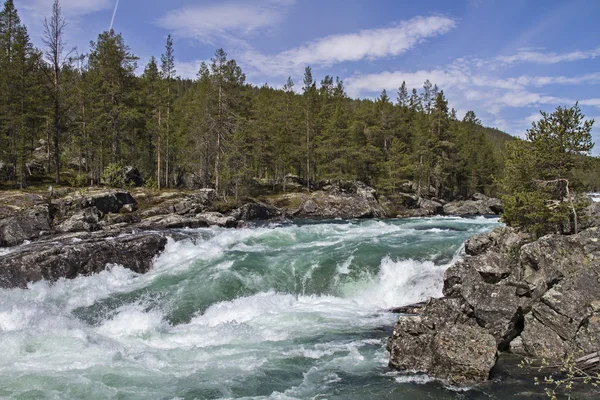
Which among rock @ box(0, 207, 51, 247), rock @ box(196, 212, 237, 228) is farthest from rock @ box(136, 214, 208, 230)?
rock @ box(0, 207, 51, 247)

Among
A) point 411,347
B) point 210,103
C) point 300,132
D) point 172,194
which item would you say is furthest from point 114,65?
point 411,347

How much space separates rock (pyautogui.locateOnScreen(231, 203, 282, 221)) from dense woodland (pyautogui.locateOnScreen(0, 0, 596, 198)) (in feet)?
18.3

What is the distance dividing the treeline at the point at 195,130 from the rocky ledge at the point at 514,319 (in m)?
33.5

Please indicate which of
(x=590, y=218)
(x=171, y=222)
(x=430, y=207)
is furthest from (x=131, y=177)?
(x=590, y=218)

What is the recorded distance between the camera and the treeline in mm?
42625

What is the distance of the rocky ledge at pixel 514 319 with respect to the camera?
10.7 meters

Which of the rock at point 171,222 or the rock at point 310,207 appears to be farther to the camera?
the rock at point 310,207

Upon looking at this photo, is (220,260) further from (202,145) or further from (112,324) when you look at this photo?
(202,145)

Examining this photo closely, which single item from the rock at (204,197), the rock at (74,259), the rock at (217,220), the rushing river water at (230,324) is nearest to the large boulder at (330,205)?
the rock at (204,197)

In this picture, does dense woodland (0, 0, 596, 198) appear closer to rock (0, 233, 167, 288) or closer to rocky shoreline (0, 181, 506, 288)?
rocky shoreline (0, 181, 506, 288)

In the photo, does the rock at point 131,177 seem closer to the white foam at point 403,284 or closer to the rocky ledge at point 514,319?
the white foam at point 403,284

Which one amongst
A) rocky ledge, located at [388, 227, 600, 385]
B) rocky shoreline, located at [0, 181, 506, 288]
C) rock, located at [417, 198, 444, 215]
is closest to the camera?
rocky ledge, located at [388, 227, 600, 385]

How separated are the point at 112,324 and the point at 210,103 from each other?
114 feet

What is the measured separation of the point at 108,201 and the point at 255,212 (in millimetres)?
13398
